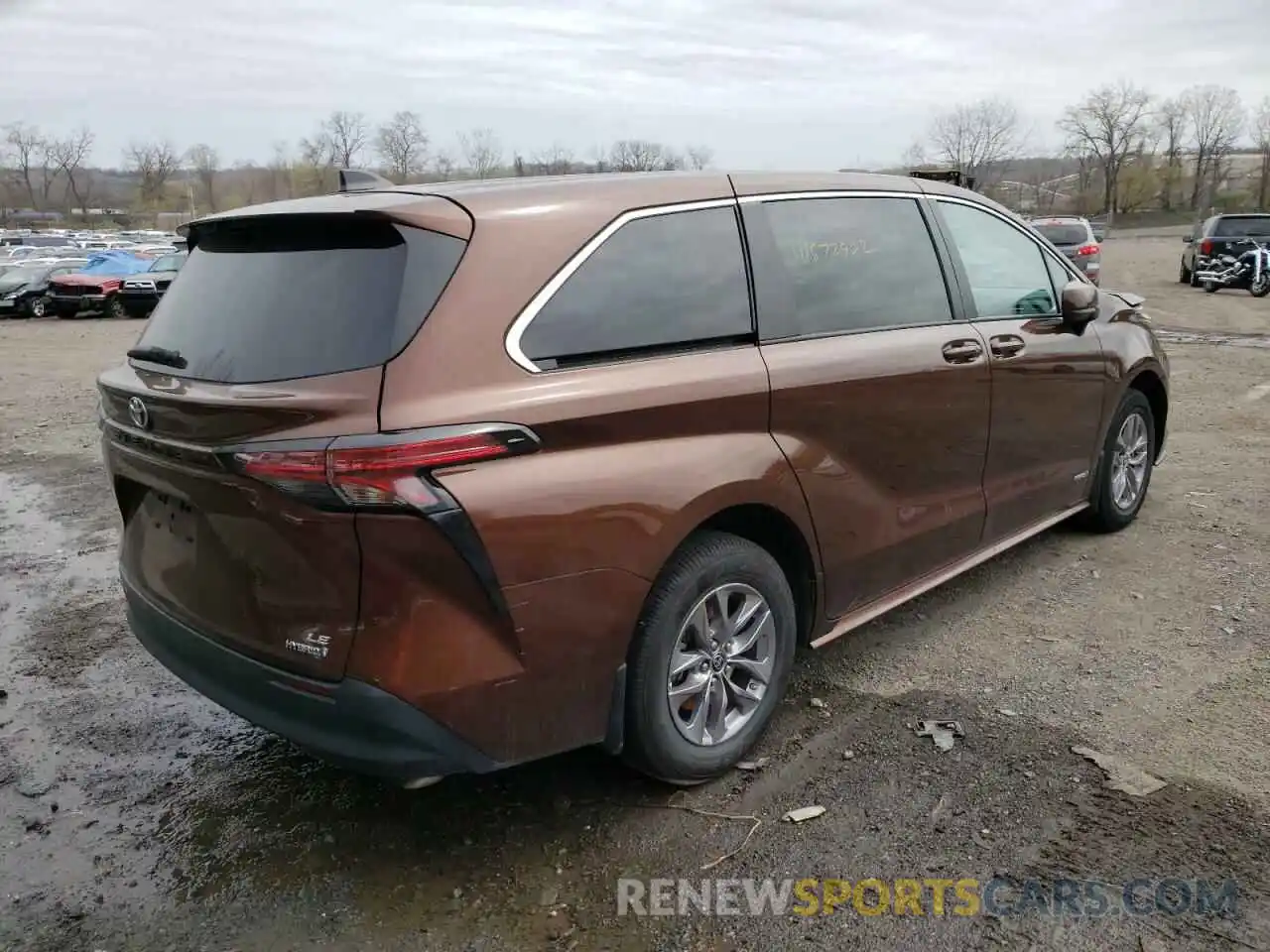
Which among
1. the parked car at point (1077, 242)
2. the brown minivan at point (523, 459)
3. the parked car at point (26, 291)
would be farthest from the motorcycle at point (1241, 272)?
the parked car at point (26, 291)

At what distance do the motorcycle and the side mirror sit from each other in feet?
61.8

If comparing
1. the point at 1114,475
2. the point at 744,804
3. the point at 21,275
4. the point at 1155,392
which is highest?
the point at 1155,392

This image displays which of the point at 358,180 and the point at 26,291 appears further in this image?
the point at 26,291

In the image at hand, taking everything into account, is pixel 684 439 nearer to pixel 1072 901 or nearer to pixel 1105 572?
pixel 1072 901

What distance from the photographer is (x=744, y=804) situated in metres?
2.99

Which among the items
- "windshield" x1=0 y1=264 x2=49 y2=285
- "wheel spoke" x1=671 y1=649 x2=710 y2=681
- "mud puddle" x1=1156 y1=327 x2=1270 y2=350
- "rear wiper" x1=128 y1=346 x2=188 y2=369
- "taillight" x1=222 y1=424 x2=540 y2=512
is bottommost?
"mud puddle" x1=1156 y1=327 x2=1270 y2=350

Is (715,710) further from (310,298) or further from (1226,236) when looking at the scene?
(1226,236)

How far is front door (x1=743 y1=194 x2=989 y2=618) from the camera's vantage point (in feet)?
10.5

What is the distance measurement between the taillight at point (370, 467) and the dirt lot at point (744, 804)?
1122 mm

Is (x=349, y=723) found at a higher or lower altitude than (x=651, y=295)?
lower

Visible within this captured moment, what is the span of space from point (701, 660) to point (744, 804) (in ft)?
1.51

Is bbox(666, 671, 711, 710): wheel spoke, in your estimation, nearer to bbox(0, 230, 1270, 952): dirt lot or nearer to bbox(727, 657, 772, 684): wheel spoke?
bbox(727, 657, 772, 684): wheel spoke

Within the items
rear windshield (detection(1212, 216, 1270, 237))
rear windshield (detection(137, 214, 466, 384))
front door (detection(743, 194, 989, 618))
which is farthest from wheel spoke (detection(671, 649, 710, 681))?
rear windshield (detection(1212, 216, 1270, 237))

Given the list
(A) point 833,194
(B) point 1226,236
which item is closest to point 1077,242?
(B) point 1226,236
